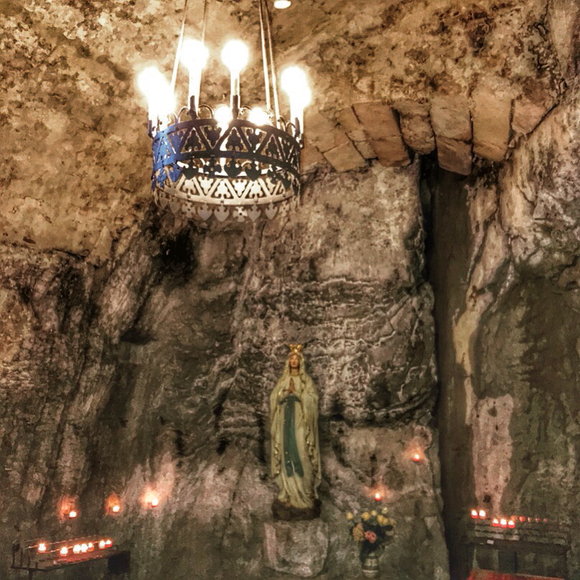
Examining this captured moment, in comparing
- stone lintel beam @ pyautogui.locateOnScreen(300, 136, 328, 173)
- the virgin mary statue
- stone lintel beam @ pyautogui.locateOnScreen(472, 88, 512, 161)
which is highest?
stone lintel beam @ pyautogui.locateOnScreen(300, 136, 328, 173)

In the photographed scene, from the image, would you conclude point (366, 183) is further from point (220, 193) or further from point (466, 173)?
point (220, 193)

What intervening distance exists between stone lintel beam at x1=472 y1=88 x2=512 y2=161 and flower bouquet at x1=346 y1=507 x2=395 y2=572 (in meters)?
3.96

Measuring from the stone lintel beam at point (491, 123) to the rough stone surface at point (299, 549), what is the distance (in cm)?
444

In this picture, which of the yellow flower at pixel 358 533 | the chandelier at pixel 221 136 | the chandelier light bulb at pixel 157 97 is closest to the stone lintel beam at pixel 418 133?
the chandelier at pixel 221 136

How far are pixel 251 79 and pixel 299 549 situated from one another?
501 centimetres

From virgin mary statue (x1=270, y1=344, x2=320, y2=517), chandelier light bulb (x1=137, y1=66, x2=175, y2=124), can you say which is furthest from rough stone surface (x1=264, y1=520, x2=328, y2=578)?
chandelier light bulb (x1=137, y1=66, x2=175, y2=124)

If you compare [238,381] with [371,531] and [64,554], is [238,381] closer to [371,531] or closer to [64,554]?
[371,531]

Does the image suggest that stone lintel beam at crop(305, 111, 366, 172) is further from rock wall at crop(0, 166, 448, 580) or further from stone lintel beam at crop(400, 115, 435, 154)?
stone lintel beam at crop(400, 115, 435, 154)

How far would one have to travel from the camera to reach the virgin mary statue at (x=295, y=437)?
6945 millimetres

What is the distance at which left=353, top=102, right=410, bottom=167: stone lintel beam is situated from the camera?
20.1 ft

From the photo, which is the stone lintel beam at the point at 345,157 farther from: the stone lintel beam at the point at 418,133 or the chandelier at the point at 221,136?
the chandelier at the point at 221,136

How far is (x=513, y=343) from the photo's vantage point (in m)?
6.90

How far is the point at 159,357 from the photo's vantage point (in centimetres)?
771

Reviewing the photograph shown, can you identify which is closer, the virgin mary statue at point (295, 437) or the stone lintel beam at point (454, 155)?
the stone lintel beam at point (454, 155)
